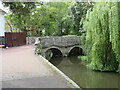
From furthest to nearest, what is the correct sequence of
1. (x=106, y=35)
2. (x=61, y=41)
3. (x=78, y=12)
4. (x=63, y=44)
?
(x=78, y=12), (x=63, y=44), (x=61, y=41), (x=106, y=35)

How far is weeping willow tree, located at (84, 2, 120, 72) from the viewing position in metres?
9.38

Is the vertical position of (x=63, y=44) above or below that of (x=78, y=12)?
below

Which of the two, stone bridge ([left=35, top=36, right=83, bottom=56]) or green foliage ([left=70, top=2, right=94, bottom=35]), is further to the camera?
green foliage ([left=70, top=2, right=94, bottom=35])

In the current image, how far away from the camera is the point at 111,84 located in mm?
10352

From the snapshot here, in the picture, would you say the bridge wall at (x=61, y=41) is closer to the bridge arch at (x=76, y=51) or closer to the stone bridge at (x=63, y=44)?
the stone bridge at (x=63, y=44)

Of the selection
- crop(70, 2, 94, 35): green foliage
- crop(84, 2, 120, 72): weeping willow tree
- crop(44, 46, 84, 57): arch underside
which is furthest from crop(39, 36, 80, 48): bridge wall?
crop(84, 2, 120, 72): weeping willow tree

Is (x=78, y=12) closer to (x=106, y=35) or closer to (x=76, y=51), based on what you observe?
(x=76, y=51)

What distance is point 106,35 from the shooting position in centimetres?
1090

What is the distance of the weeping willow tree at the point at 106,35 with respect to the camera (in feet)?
30.8

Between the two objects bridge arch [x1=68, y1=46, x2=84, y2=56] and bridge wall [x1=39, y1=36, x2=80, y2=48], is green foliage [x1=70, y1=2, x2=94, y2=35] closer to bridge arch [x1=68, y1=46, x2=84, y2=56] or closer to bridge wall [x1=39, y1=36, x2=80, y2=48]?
bridge wall [x1=39, y1=36, x2=80, y2=48]

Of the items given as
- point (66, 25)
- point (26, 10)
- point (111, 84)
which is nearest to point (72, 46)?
point (66, 25)

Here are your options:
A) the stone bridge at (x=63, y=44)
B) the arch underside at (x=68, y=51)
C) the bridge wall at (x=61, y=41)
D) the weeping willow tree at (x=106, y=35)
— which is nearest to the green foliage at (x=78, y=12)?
the bridge wall at (x=61, y=41)

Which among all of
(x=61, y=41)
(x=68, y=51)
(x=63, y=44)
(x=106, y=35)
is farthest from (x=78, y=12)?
(x=106, y=35)

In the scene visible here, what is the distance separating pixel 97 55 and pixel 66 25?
16.8 meters
